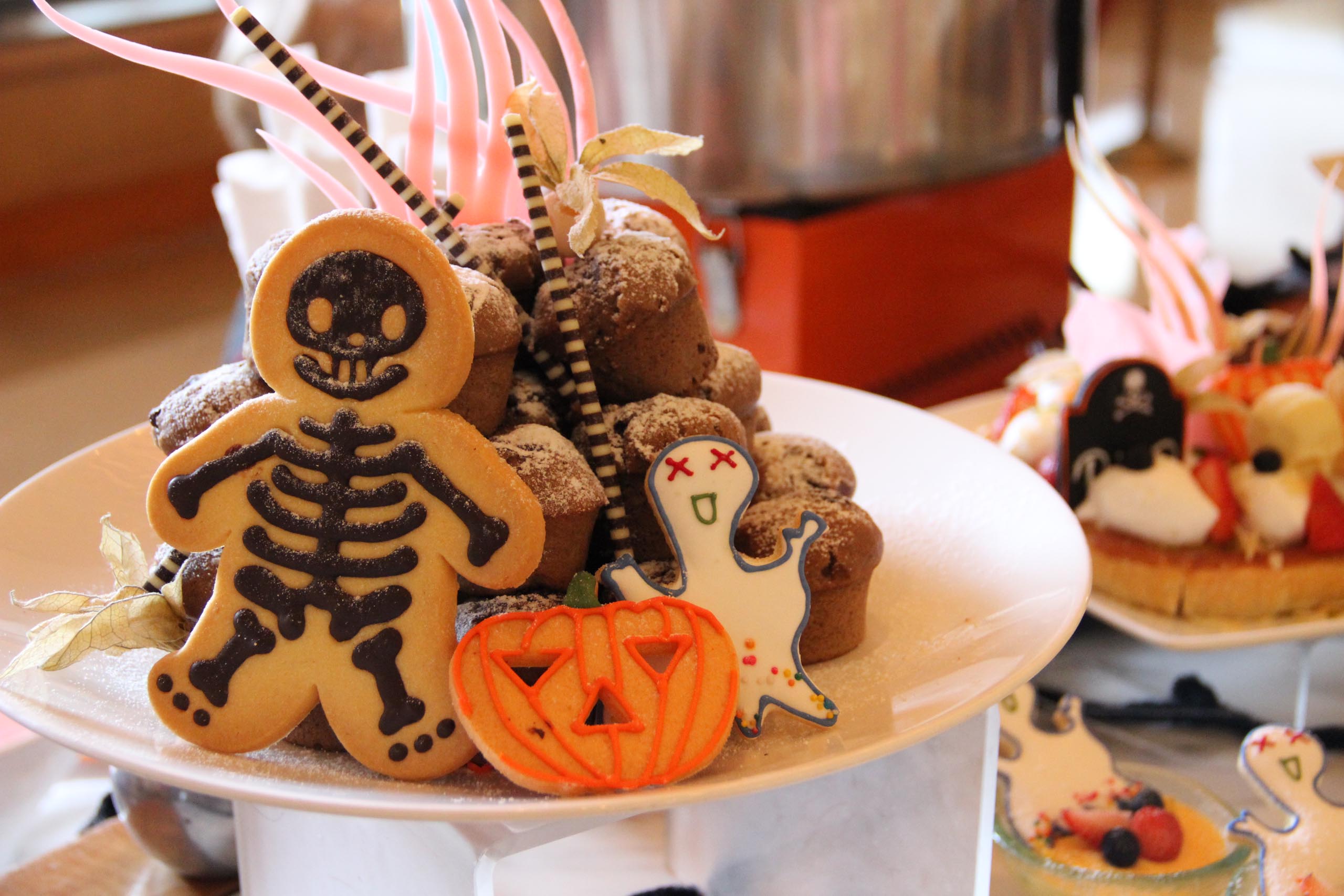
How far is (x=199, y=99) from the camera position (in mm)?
4789

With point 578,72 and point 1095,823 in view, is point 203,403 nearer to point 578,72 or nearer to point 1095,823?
point 578,72

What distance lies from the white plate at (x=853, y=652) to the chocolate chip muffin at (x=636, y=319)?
0.92ft

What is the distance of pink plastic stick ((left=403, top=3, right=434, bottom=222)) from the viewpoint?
1.02 metres

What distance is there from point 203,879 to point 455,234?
728mm

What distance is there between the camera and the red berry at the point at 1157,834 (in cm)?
113

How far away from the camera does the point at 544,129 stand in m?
1.00

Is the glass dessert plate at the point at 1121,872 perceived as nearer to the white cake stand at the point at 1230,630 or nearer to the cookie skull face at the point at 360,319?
the white cake stand at the point at 1230,630

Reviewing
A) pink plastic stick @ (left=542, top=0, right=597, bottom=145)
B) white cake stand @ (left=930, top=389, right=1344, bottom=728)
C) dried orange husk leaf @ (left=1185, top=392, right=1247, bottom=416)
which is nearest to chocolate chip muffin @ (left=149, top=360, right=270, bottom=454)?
pink plastic stick @ (left=542, top=0, right=597, bottom=145)

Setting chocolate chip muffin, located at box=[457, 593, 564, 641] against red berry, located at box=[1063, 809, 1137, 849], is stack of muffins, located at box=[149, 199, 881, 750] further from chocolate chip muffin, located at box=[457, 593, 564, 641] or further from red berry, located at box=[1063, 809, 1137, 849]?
red berry, located at box=[1063, 809, 1137, 849]

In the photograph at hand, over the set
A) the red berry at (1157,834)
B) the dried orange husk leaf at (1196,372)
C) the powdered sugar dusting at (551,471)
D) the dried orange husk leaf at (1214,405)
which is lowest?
the red berry at (1157,834)

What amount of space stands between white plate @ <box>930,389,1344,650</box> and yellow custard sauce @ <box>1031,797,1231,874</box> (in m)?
0.33

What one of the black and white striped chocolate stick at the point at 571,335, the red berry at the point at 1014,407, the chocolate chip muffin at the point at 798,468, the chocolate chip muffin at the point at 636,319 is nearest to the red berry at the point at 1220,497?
the red berry at the point at 1014,407

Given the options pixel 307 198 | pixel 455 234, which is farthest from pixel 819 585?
pixel 307 198

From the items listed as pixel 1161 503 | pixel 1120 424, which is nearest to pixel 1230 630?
pixel 1161 503
